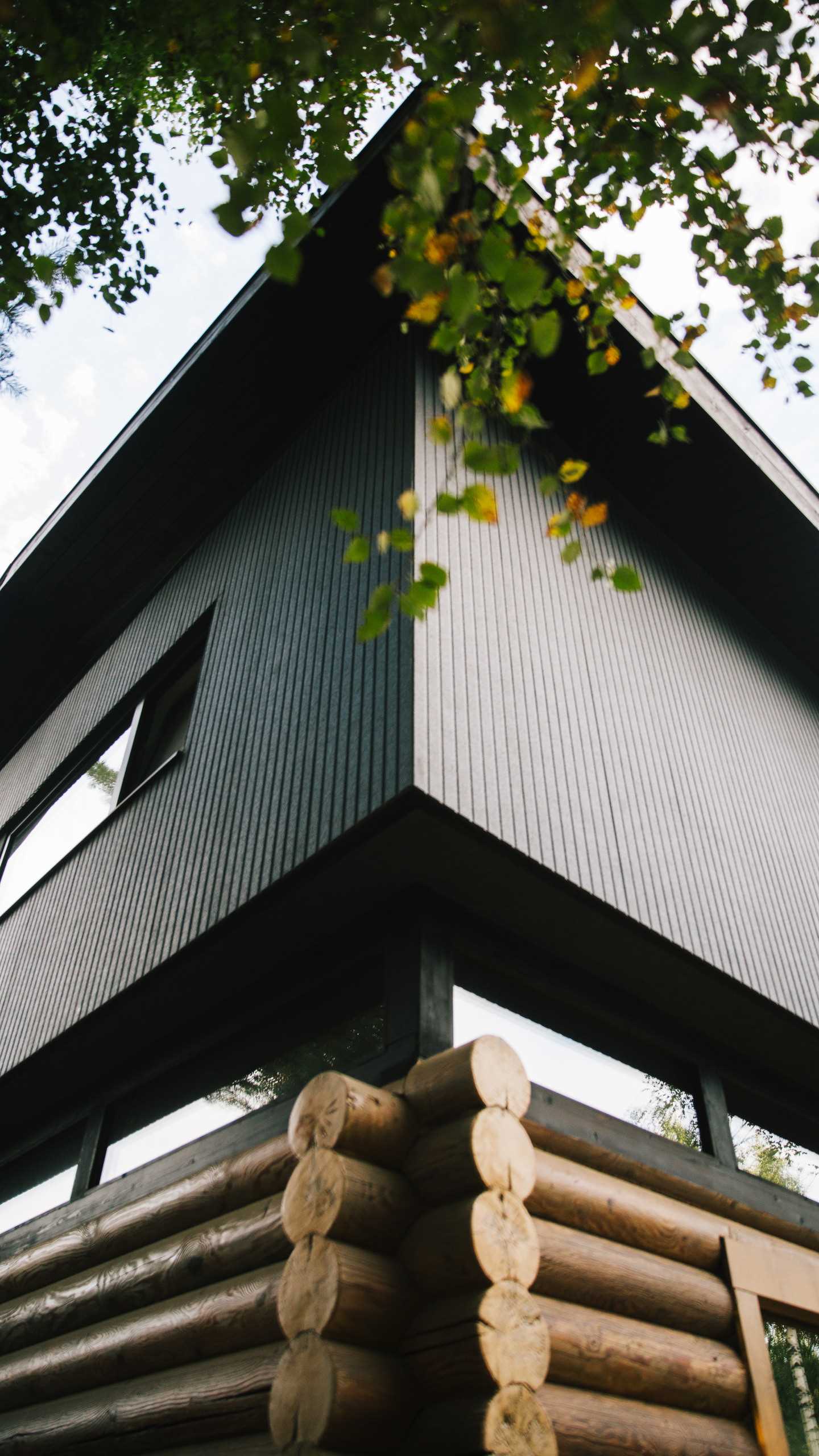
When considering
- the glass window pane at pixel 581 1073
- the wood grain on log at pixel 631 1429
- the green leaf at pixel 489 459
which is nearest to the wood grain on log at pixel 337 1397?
the wood grain on log at pixel 631 1429

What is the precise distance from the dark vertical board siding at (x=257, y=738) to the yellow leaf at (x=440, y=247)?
1450mm

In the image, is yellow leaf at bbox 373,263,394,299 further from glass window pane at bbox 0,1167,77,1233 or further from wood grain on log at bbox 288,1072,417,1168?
glass window pane at bbox 0,1167,77,1233

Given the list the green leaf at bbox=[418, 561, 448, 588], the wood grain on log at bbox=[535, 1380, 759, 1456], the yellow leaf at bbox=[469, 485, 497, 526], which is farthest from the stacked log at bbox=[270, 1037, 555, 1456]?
the yellow leaf at bbox=[469, 485, 497, 526]

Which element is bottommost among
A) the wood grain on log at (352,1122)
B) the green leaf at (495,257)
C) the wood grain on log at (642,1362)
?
the wood grain on log at (642,1362)

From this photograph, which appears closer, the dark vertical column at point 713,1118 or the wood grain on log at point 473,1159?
the wood grain on log at point 473,1159

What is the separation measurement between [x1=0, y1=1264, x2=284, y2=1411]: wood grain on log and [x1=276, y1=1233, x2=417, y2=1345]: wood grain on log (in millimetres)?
467

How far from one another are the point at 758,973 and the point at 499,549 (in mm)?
2508

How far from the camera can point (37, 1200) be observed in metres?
5.56

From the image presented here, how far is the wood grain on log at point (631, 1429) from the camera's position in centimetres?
307

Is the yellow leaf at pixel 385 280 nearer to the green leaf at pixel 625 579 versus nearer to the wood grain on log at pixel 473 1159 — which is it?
the green leaf at pixel 625 579

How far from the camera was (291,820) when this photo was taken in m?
4.27

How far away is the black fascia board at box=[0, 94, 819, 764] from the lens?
5984mm

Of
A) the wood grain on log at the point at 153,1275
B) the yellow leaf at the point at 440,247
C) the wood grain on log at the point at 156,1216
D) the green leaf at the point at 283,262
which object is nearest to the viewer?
the green leaf at the point at 283,262

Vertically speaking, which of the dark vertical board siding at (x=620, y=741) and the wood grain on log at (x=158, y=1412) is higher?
the dark vertical board siding at (x=620, y=741)
